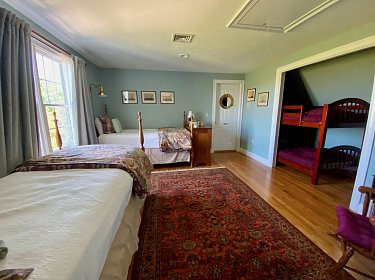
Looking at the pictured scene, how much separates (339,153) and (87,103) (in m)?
4.68

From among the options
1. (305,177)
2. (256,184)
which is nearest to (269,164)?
(305,177)

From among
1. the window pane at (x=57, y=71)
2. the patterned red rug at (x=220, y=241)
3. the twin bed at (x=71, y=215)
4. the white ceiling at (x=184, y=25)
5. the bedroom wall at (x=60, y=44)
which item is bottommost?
the patterned red rug at (x=220, y=241)

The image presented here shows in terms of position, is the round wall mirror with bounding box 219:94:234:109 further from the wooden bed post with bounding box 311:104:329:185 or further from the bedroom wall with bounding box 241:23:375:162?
the wooden bed post with bounding box 311:104:329:185

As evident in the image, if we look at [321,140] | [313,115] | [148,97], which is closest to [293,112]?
[313,115]

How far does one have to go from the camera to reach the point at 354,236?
3.94 feet

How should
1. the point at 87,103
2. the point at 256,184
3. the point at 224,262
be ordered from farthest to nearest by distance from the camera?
the point at 87,103
the point at 256,184
the point at 224,262

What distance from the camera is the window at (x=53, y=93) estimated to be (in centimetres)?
205

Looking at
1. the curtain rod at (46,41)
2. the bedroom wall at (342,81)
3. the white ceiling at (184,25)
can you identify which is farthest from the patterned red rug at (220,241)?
the bedroom wall at (342,81)

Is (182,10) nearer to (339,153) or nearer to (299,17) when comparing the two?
(299,17)

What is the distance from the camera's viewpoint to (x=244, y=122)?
4.85 m

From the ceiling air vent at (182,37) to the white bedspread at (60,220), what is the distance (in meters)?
2.08

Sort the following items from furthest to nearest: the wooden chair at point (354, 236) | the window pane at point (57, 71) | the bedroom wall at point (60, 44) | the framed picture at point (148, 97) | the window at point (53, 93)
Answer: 1. the framed picture at point (148, 97)
2. the window pane at point (57, 71)
3. the window at point (53, 93)
4. the bedroom wall at point (60, 44)
5. the wooden chair at point (354, 236)

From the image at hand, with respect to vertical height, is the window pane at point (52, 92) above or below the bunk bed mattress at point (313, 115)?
above

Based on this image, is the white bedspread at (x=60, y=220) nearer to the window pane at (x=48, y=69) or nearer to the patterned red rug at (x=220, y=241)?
the patterned red rug at (x=220, y=241)
